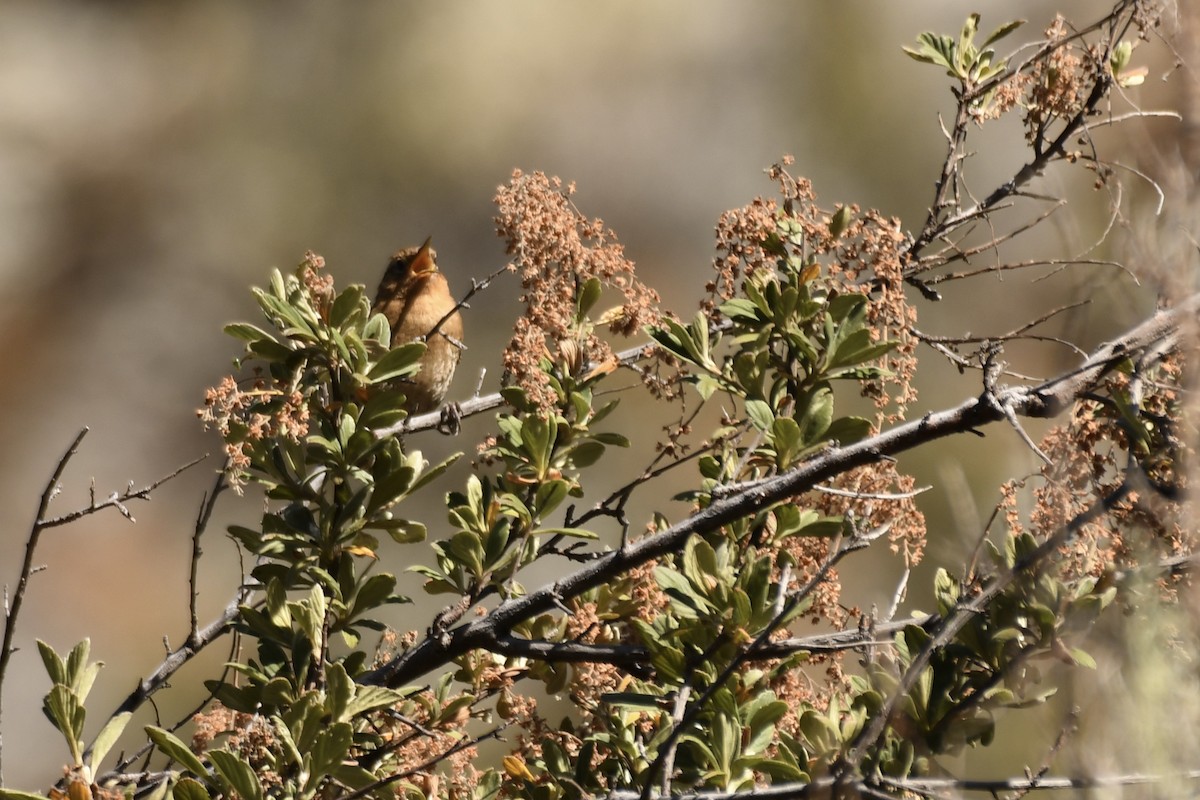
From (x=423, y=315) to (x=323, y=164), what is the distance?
6.23 metres

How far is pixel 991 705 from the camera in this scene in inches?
71.7

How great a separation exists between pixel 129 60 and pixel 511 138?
353 cm

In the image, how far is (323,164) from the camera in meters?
10.4

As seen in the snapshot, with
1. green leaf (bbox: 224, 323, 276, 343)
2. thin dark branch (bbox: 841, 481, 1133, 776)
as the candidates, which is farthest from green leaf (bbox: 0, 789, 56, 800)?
thin dark branch (bbox: 841, 481, 1133, 776)

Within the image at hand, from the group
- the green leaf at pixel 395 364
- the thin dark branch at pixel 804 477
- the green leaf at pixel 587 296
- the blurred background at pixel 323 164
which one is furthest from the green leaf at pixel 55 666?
the blurred background at pixel 323 164

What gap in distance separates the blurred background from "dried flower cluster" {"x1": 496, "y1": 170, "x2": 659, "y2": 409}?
6.21m

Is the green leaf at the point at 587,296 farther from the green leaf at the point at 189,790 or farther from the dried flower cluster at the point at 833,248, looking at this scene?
the green leaf at the point at 189,790

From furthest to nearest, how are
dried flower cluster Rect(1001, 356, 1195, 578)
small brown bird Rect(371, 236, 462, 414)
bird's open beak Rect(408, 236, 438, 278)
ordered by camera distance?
bird's open beak Rect(408, 236, 438, 278) < small brown bird Rect(371, 236, 462, 414) < dried flower cluster Rect(1001, 356, 1195, 578)

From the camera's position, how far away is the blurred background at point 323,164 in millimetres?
9219

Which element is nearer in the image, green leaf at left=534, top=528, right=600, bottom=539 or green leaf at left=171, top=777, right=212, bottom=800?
green leaf at left=171, top=777, right=212, bottom=800

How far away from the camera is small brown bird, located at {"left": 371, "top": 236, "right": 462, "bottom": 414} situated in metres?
4.28

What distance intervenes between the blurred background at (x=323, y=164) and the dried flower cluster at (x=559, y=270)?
244 inches

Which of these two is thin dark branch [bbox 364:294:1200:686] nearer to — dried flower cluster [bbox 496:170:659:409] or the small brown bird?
dried flower cluster [bbox 496:170:659:409]

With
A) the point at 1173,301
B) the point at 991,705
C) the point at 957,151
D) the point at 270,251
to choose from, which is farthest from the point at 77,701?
the point at 270,251
